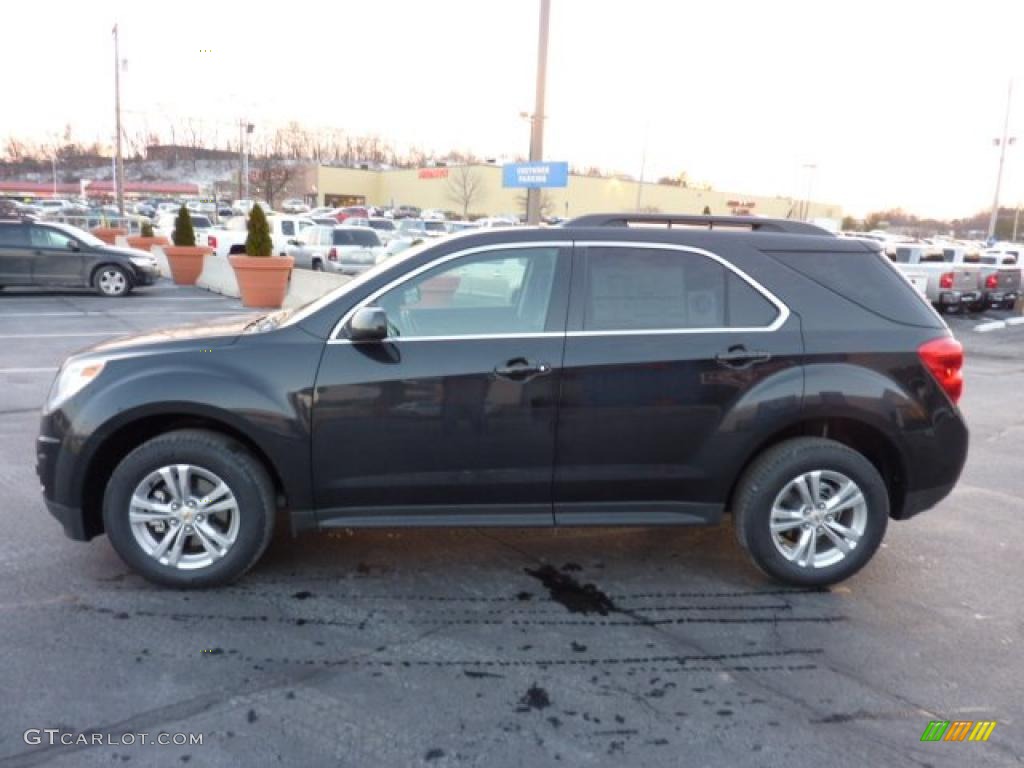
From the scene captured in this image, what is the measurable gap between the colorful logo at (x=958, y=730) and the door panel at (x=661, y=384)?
142cm

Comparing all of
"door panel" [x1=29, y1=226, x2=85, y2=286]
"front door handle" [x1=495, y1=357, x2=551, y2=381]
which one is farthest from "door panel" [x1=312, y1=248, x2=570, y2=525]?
"door panel" [x1=29, y1=226, x2=85, y2=286]

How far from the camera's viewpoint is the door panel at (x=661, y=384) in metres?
4.07

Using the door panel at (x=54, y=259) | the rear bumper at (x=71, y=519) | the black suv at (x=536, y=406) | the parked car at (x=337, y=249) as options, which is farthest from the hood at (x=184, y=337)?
the parked car at (x=337, y=249)

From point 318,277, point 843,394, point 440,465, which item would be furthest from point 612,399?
point 318,277

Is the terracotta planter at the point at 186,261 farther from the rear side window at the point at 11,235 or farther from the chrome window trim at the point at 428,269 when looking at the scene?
the chrome window trim at the point at 428,269

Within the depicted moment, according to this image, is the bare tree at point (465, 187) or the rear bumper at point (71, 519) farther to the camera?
the bare tree at point (465, 187)

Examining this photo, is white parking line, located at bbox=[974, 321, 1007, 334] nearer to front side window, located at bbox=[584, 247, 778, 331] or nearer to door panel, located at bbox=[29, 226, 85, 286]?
front side window, located at bbox=[584, 247, 778, 331]

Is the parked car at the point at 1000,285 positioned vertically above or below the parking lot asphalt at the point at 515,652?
above

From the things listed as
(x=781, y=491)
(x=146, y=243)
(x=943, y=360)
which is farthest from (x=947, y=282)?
(x=146, y=243)

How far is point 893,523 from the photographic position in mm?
5391

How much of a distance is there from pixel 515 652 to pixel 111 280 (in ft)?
54.5

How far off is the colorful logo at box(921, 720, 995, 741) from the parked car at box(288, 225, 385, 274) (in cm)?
2031

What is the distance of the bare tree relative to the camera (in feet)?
278

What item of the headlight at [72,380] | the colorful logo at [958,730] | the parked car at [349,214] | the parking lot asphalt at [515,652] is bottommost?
the parking lot asphalt at [515,652]
